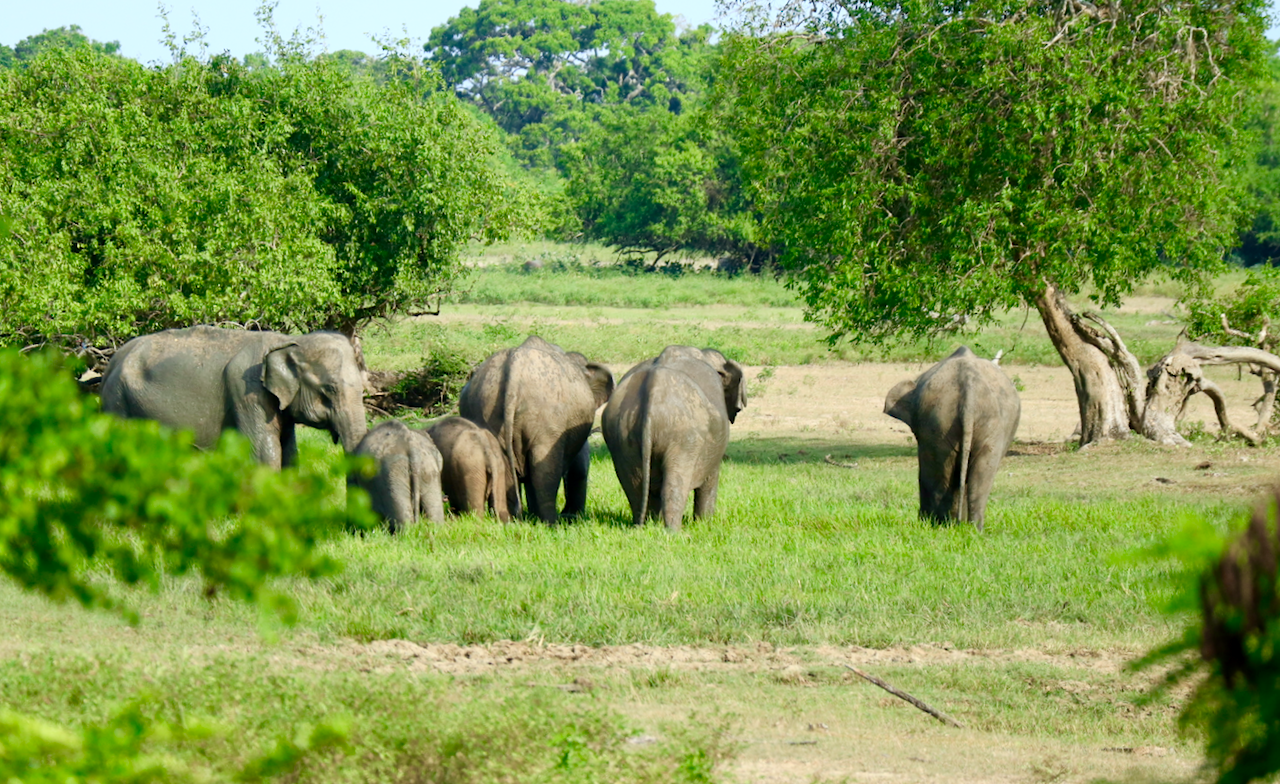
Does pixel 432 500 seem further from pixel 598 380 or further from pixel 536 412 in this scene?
pixel 598 380

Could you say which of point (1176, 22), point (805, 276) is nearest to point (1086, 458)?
point (805, 276)

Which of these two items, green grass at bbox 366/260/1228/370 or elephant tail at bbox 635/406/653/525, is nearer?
elephant tail at bbox 635/406/653/525

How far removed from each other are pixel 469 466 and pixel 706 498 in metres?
2.04

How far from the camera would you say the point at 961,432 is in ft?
35.3

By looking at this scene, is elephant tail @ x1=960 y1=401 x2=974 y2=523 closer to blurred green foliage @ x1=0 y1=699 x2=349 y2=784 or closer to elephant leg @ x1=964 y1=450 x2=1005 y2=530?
elephant leg @ x1=964 y1=450 x2=1005 y2=530

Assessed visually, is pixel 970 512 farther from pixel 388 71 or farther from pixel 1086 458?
pixel 388 71

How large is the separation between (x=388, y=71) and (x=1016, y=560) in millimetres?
12377

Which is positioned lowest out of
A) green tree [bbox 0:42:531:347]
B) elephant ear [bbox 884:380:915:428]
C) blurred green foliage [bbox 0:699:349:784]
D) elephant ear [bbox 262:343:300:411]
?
elephant ear [bbox 884:380:915:428]

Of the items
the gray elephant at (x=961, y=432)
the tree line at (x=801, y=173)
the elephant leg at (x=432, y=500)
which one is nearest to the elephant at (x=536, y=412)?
the elephant leg at (x=432, y=500)

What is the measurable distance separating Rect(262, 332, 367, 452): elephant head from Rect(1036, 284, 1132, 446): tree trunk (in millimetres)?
9306

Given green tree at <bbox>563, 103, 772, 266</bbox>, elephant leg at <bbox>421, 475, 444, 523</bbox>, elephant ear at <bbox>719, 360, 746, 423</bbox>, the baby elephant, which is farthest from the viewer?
green tree at <bbox>563, 103, 772, 266</bbox>

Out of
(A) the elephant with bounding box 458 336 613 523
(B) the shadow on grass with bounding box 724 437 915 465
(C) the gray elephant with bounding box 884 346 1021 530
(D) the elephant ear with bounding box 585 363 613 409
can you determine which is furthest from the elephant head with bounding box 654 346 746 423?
(B) the shadow on grass with bounding box 724 437 915 465

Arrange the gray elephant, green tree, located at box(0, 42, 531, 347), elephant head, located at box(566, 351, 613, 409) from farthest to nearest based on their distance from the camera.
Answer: green tree, located at box(0, 42, 531, 347)
elephant head, located at box(566, 351, 613, 409)
the gray elephant

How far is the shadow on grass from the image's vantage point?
16891 millimetres
